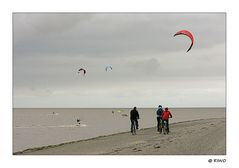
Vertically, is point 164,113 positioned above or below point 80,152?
above

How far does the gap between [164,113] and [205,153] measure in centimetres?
734

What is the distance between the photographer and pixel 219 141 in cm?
1820
